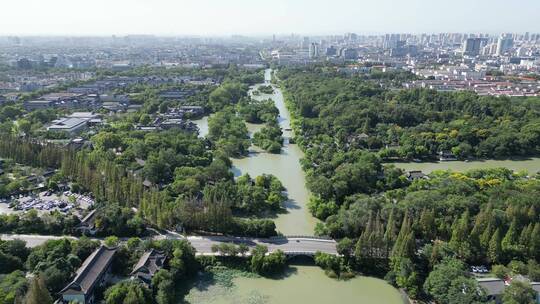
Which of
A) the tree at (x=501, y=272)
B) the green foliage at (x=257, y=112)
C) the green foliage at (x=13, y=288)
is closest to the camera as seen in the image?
the green foliage at (x=13, y=288)

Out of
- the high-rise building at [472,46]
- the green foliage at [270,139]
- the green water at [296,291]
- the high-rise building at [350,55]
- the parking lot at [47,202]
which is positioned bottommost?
the green water at [296,291]

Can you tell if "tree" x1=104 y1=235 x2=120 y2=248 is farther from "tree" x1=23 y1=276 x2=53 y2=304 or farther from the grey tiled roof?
"tree" x1=23 y1=276 x2=53 y2=304

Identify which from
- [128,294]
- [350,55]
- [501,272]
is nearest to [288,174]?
[501,272]

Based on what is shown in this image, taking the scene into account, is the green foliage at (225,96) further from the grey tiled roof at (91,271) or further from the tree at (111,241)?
the grey tiled roof at (91,271)

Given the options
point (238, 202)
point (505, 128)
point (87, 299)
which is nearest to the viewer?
point (87, 299)

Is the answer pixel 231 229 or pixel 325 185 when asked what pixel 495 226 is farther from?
pixel 231 229

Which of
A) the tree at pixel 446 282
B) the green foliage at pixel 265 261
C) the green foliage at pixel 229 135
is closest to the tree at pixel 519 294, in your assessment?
the tree at pixel 446 282

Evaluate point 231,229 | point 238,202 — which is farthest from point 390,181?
point 231,229
